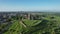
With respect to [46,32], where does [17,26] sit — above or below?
above

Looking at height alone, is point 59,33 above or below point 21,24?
below

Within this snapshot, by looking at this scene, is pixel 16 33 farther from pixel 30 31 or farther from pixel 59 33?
pixel 59 33

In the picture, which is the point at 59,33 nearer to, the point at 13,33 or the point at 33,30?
the point at 33,30

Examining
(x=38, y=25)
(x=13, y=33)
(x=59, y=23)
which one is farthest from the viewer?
(x=59, y=23)

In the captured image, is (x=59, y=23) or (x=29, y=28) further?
(x=59, y=23)

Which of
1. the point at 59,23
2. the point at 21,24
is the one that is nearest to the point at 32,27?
the point at 21,24

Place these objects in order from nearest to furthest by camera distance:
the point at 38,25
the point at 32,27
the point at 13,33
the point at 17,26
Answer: the point at 13,33 < the point at 17,26 < the point at 32,27 < the point at 38,25

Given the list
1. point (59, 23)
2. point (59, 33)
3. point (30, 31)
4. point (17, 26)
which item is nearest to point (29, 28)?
point (30, 31)

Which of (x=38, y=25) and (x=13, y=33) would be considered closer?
(x=13, y=33)

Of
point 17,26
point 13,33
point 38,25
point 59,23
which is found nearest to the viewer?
point 13,33
